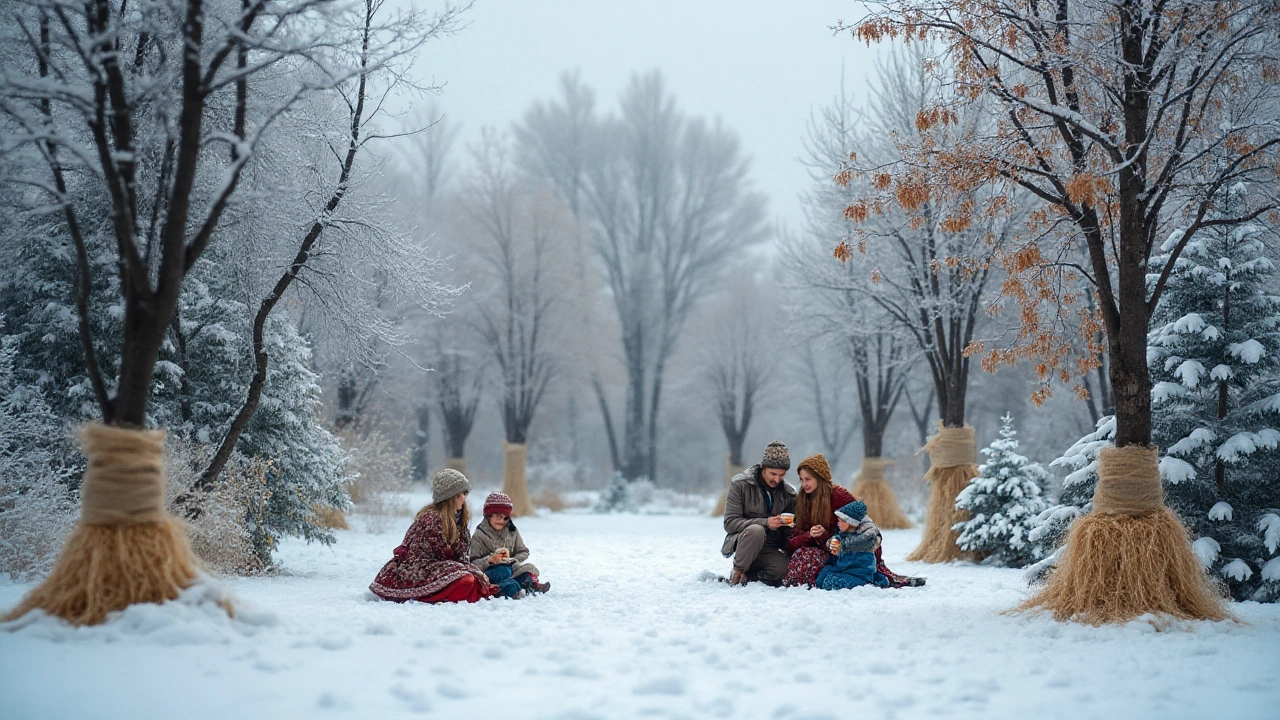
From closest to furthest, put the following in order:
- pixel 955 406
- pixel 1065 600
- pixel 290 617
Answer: pixel 290 617 < pixel 1065 600 < pixel 955 406

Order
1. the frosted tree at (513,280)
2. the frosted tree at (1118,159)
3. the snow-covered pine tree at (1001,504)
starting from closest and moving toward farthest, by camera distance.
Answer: the frosted tree at (1118,159), the snow-covered pine tree at (1001,504), the frosted tree at (513,280)

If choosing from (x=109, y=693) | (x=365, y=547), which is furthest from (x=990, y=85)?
(x=365, y=547)

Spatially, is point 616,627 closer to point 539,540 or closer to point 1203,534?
point 1203,534

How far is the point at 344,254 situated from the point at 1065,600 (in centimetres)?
596

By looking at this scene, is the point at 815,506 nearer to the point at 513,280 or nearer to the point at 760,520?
the point at 760,520

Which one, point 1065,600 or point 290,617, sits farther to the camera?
point 1065,600

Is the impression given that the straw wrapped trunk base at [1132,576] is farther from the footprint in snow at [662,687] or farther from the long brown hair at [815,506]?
the footprint in snow at [662,687]

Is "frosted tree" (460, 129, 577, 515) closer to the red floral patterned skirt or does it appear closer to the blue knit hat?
the red floral patterned skirt

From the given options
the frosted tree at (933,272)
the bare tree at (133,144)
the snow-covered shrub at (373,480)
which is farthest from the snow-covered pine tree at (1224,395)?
the snow-covered shrub at (373,480)

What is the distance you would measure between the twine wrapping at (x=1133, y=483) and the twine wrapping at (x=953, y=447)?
4649 millimetres

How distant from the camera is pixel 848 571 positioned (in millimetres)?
7551

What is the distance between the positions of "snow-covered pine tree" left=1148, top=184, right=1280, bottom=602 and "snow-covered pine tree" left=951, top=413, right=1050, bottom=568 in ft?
7.61

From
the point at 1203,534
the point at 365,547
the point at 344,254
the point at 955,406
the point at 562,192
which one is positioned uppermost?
the point at 562,192

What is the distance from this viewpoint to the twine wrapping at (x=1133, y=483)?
5.48 meters
